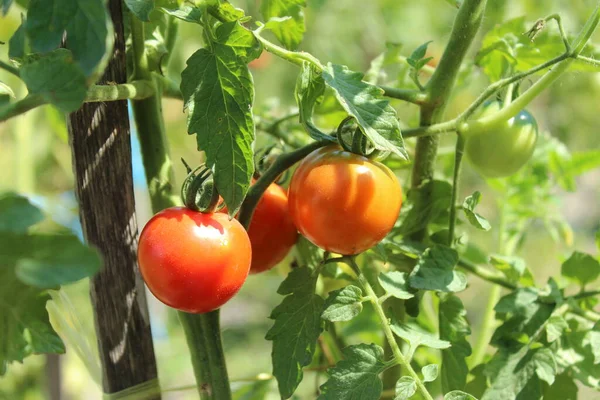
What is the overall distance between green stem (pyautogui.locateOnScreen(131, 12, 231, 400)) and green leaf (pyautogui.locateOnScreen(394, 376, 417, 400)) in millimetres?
183

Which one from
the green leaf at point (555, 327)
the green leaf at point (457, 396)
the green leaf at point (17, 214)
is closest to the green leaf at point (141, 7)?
the green leaf at point (17, 214)

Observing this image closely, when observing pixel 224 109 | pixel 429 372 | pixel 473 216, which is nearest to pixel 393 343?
pixel 429 372

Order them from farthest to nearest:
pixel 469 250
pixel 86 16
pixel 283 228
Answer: pixel 469 250
pixel 283 228
pixel 86 16

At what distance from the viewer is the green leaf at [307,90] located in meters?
0.61

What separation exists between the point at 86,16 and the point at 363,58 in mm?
2367

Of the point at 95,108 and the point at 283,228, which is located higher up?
the point at 95,108

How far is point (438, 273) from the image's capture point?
0.67m

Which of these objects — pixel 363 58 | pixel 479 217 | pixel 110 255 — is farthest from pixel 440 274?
pixel 363 58

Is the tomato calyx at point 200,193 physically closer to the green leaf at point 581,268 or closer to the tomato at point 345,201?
the tomato at point 345,201

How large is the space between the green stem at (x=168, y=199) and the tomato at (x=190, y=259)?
2.7 inches

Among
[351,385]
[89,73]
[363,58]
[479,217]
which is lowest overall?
[351,385]

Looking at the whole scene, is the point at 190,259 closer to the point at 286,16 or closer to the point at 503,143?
the point at 286,16

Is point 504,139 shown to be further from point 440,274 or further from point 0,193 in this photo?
point 0,193

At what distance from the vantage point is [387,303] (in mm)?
796
